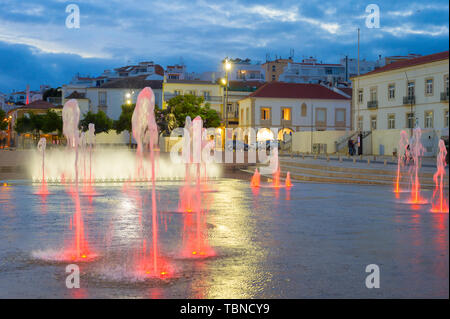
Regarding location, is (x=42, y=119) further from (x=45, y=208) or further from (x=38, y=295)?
(x=38, y=295)

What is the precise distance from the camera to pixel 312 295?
5.17 meters

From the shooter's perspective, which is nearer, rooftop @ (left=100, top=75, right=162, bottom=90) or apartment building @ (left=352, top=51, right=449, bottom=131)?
apartment building @ (left=352, top=51, right=449, bottom=131)

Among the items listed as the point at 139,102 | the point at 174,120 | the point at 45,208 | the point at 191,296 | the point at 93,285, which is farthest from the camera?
the point at 174,120

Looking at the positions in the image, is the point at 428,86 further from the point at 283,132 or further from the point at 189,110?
the point at 189,110

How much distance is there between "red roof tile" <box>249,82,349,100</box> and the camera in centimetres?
6519

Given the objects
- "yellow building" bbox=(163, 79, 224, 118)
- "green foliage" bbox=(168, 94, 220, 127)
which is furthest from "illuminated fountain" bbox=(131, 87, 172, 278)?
"yellow building" bbox=(163, 79, 224, 118)

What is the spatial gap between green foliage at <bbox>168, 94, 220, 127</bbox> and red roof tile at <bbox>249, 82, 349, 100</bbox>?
27.8 feet

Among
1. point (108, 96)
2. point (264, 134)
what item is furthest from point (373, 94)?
point (108, 96)

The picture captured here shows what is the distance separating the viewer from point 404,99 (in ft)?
152

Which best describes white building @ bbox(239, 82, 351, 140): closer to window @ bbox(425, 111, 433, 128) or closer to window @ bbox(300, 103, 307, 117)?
window @ bbox(300, 103, 307, 117)

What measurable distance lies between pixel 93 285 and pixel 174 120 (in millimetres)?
53194
